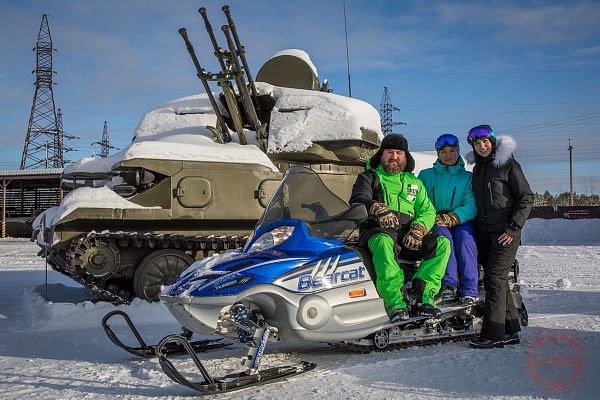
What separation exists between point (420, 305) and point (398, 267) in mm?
393

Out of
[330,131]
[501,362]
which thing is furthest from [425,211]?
[330,131]

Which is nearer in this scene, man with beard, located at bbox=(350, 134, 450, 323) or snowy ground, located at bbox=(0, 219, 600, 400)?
snowy ground, located at bbox=(0, 219, 600, 400)

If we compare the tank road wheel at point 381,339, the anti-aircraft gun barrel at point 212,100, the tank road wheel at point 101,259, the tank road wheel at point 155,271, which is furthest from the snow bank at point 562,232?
the tank road wheel at point 381,339

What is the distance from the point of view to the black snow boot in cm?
462

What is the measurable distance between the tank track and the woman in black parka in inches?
160

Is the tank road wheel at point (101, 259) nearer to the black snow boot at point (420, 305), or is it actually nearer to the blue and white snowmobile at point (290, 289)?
the blue and white snowmobile at point (290, 289)

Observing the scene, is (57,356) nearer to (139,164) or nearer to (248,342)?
(248,342)

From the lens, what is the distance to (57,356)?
5125 mm

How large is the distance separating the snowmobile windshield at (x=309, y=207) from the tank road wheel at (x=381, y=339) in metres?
0.86

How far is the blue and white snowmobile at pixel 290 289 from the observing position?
157 inches

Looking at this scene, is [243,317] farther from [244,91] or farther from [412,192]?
[244,91]

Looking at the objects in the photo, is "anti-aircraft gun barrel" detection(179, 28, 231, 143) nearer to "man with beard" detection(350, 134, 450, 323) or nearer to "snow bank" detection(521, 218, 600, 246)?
"man with beard" detection(350, 134, 450, 323)

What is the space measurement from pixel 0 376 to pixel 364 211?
2907mm

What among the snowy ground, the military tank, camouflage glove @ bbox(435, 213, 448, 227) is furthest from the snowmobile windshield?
the military tank
